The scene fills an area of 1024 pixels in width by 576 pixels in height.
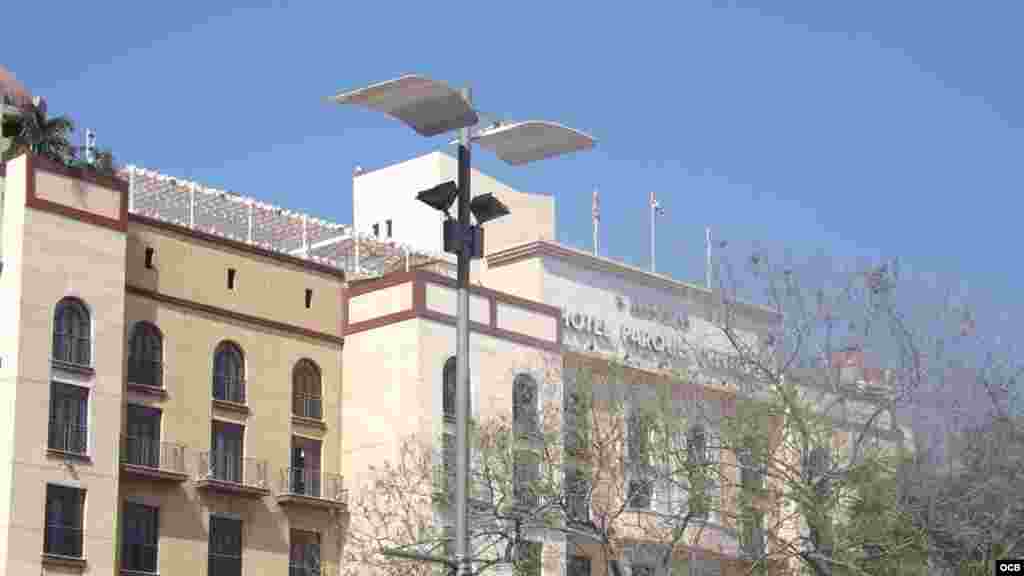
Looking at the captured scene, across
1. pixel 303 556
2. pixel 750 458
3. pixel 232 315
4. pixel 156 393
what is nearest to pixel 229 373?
pixel 232 315

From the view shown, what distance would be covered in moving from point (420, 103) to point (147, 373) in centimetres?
2497

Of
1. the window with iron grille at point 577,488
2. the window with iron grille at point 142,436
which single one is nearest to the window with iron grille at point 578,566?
the window with iron grille at point 577,488

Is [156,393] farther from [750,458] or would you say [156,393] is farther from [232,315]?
[750,458]

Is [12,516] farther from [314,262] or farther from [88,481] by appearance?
[314,262]

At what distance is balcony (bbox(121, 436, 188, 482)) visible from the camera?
42.6m

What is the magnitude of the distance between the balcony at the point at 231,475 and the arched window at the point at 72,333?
14.3 ft

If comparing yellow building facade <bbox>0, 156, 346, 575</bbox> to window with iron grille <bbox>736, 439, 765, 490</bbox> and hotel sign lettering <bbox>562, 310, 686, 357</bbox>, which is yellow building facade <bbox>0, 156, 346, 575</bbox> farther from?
window with iron grille <bbox>736, 439, 765, 490</bbox>

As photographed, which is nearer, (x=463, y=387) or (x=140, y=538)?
(x=463, y=387)

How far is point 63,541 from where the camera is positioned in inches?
1583

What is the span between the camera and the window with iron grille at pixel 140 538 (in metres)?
42.4

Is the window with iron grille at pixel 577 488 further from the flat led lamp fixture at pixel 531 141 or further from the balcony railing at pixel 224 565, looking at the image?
the flat led lamp fixture at pixel 531 141

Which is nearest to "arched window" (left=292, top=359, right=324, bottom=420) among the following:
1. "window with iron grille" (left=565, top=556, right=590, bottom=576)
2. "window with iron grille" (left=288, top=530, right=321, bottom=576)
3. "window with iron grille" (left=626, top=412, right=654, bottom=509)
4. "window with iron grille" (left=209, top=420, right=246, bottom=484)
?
"window with iron grille" (left=209, top=420, right=246, bottom=484)

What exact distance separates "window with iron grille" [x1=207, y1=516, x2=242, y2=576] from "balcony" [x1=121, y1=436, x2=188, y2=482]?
1.58m

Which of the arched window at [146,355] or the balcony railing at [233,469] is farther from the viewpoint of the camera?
the balcony railing at [233,469]
